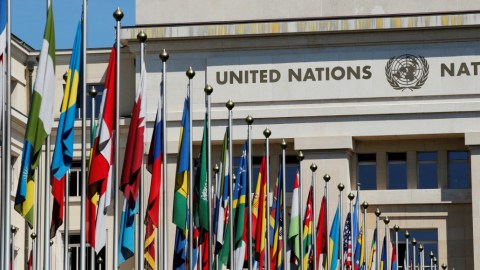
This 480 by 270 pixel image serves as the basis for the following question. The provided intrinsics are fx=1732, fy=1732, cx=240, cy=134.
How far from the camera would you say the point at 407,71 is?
227ft

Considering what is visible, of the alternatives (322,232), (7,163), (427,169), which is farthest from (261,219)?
(427,169)

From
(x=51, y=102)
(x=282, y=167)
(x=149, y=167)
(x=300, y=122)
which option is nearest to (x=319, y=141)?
(x=300, y=122)

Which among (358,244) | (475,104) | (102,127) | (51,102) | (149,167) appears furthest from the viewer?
(475,104)

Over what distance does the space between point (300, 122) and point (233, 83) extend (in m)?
3.17

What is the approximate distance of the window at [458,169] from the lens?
7006cm

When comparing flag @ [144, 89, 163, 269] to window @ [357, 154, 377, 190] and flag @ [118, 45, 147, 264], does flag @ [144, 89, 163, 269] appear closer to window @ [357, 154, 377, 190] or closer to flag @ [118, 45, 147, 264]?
flag @ [118, 45, 147, 264]

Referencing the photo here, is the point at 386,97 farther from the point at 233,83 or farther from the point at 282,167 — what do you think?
the point at 282,167

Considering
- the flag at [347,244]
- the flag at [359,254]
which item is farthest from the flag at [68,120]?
the flag at [359,254]

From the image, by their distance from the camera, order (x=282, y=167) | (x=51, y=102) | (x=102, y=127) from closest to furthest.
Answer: (x=51, y=102)
(x=102, y=127)
(x=282, y=167)

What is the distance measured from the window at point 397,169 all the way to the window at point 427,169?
61 centimetres

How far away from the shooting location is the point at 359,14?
6975 centimetres

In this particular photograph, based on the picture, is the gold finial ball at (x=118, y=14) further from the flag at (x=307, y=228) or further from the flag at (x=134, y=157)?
the flag at (x=307, y=228)

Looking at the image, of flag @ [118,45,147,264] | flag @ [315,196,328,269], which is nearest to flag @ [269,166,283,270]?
flag @ [315,196,328,269]

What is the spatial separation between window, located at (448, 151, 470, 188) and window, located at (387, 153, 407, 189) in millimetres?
1879
